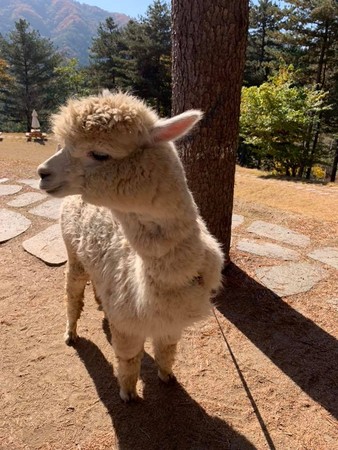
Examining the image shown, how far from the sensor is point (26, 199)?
19.0 ft

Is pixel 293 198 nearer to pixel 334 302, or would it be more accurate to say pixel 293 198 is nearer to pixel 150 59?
pixel 334 302

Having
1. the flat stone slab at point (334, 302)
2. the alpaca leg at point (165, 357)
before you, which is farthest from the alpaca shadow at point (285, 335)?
the alpaca leg at point (165, 357)

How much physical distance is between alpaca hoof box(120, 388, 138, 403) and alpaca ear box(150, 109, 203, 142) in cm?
179

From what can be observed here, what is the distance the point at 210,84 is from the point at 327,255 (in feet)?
8.42

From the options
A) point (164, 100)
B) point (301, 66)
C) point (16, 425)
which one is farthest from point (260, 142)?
point (16, 425)

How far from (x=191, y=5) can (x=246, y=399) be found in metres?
3.06

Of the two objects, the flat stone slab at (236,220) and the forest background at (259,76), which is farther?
the forest background at (259,76)

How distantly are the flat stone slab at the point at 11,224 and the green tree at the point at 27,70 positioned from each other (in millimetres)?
24587

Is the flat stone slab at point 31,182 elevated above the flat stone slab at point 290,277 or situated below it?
above

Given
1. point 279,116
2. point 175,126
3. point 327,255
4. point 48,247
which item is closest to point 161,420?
point 175,126

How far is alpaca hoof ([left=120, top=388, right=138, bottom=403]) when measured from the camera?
8.38 feet

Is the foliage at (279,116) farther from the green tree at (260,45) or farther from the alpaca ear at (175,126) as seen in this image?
the alpaca ear at (175,126)

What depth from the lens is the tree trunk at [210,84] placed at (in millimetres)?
2992

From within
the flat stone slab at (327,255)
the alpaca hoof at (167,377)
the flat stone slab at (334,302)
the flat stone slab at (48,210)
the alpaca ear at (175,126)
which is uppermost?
the alpaca ear at (175,126)
